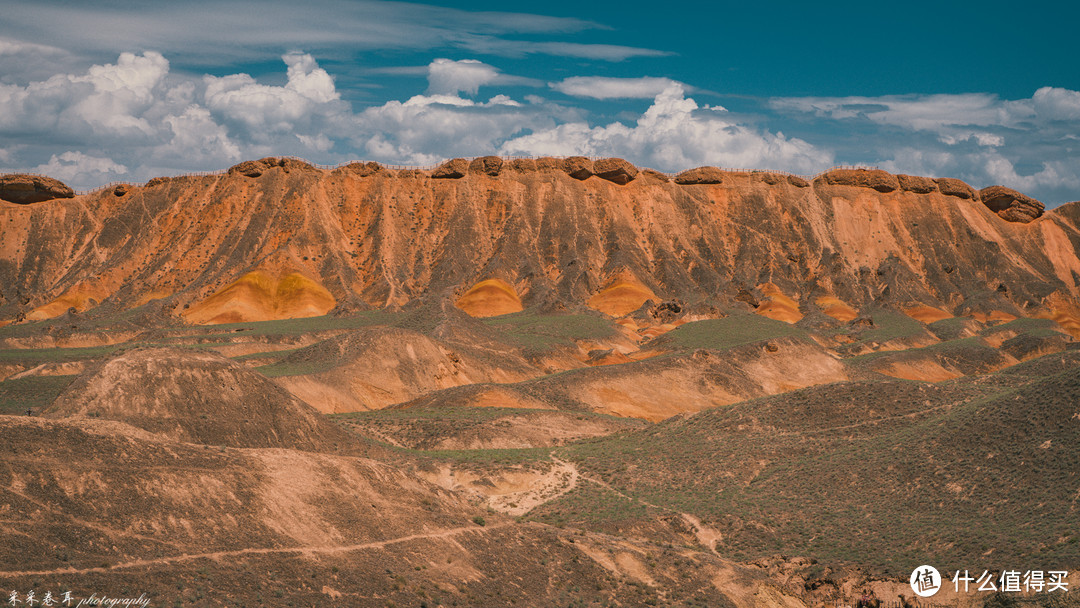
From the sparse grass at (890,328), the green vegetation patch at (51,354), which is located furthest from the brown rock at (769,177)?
the green vegetation patch at (51,354)

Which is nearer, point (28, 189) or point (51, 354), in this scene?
point (51, 354)

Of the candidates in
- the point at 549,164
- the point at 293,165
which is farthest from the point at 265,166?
the point at 549,164

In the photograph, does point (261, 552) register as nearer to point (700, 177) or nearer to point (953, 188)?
point (700, 177)

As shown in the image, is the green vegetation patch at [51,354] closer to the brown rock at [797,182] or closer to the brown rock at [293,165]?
the brown rock at [293,165]

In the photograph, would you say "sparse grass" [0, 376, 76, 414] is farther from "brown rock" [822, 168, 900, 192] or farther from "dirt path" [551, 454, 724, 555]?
"brown rock" [822, 168, 900, 192]

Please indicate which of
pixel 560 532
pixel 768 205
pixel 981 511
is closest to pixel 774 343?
pixel 981 511

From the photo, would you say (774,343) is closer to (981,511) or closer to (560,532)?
(981,511)

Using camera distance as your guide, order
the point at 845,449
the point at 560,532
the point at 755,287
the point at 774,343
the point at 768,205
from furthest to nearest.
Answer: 1. the point at 768,205
2. the point at 755,287
3. the point at 774,343
4. the point at 845,449
5. the point at 560,532
